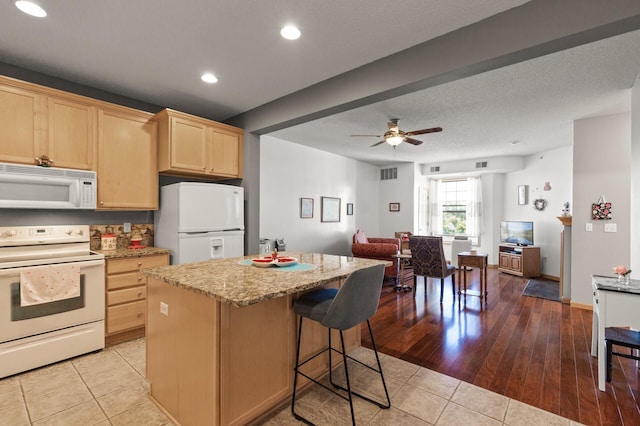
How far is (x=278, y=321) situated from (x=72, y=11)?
2554mm

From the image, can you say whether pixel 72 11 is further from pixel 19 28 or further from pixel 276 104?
pixel 276 104

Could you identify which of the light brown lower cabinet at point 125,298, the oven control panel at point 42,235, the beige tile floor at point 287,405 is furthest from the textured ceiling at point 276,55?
the beige tile floor at point 287,405

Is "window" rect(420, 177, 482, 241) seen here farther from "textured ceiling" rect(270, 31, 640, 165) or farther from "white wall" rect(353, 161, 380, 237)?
"textured ceiling" rect(270, 31, 640, 165)

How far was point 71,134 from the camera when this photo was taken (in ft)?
9.57

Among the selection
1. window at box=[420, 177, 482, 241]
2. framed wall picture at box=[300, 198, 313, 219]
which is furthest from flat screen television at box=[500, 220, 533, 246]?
framed wall picture at box=[300, 198, 313, 219]

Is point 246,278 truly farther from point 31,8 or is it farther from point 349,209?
point 349,209

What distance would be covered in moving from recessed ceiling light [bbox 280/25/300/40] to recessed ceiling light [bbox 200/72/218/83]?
1032 mm

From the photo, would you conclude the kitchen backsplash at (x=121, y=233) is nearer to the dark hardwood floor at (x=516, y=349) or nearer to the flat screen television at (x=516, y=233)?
the dark hardwood floor at (x=516, y=349)

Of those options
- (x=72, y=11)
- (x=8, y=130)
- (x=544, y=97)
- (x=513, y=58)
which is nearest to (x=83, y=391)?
(x=8, y=130)

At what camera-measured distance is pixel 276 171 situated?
554cm

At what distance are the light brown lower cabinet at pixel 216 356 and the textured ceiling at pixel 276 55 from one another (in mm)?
1889

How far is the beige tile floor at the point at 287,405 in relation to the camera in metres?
1.91

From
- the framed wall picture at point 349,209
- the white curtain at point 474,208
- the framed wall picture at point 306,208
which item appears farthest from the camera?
the white curtain at point 474,208

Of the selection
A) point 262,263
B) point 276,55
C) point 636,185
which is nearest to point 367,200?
point 636,185
